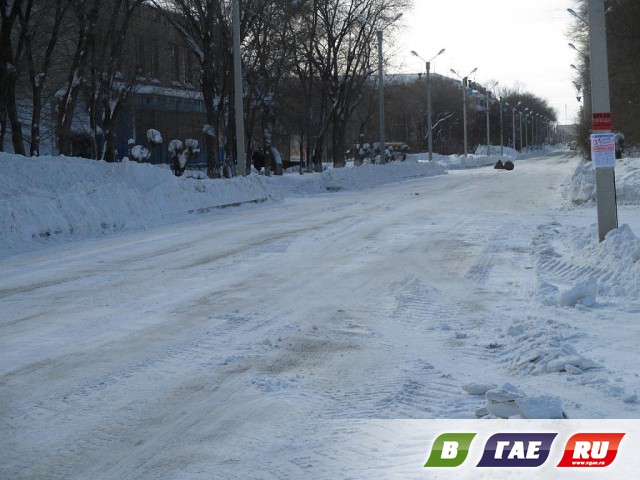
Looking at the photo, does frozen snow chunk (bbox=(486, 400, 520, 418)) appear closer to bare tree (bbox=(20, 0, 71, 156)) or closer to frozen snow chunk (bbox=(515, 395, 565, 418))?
frozen snow chunk (bbox=(515, 395, 565, 418))

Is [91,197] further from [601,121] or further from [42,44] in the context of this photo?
[42,44]

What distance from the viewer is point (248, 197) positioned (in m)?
29.7

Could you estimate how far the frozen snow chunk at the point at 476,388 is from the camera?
20.0ft

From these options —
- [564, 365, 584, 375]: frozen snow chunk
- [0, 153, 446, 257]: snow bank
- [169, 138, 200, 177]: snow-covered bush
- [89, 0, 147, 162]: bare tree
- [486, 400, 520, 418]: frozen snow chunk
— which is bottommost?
[564, 365, 584, 375]: frozen snow chunk

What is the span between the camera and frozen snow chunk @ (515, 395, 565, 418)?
17.4 ft

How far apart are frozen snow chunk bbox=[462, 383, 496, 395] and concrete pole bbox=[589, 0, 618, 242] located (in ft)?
23.2

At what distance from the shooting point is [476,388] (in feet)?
20.0

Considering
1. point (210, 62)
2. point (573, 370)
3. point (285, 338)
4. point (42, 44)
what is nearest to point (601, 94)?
point (285, 338)

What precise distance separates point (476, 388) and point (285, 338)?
245 cm

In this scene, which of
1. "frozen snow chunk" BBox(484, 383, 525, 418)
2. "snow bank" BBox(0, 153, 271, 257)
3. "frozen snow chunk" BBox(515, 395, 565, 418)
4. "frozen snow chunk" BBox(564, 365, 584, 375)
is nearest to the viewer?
"frozen snow chunk" BBox(515, 395, 565, 418)

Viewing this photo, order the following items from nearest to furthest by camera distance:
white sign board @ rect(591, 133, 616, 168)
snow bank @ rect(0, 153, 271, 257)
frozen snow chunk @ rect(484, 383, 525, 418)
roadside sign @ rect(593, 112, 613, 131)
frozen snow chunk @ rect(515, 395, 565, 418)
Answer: frozen snow chunk @ rect(515, 395, 565, 418)
frozen snow chunk @ rect(484, 383, 525, 418)
roadside sign @ rect(593, 112, 613, 131)
white sign board @ rect(591, 133, 616, 168)
snow bank @ rect(0, 153, 271, 257)

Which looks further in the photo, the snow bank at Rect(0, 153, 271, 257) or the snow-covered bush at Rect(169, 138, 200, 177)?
the snow-covered bush at Rect(169, 138, 200, 177)

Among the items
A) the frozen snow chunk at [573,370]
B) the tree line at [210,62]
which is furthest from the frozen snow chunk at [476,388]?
the tree line at [210,62]

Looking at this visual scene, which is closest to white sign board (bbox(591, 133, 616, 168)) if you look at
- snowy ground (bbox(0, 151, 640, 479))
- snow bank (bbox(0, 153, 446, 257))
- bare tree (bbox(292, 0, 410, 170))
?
snowy ground (bbox(0, 151, 640, 479))
